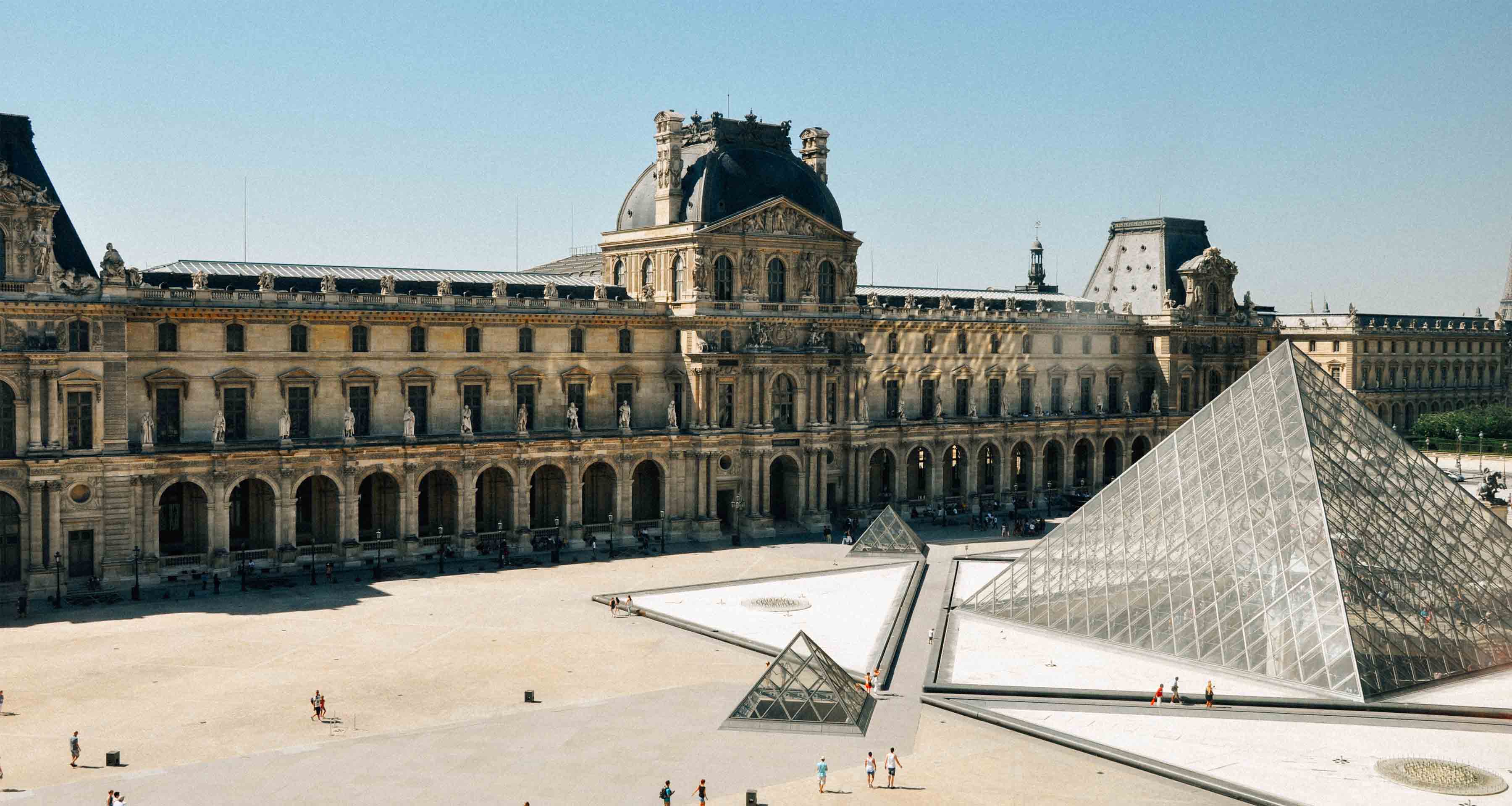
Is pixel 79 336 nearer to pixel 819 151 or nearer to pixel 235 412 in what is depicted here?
pixel 235 412

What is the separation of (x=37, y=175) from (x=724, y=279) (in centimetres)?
3136

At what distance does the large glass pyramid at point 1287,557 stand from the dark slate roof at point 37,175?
36.8 metres

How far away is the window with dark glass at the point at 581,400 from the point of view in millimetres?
66750

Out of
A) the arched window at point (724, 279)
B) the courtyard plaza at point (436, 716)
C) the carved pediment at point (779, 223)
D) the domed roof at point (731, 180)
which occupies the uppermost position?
the domed roof at point (731, 180)

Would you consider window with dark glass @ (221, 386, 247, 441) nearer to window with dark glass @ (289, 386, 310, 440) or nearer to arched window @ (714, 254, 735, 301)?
window with dark glass @ (289, 386, 310, 440)

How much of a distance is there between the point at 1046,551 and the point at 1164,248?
152 feet

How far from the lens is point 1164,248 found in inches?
3617

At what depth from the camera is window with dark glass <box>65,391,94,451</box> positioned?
5191cm

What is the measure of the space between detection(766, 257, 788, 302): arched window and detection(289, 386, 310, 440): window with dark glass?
2407 centimetres

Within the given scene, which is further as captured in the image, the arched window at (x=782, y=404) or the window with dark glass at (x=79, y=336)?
the arched window at (x=782, y=404)

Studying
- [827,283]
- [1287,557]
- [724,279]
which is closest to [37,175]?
[724,279]

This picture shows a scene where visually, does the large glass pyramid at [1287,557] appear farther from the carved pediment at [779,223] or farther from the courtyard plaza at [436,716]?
the carved pediment at [779,223]

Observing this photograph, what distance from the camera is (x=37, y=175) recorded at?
52.4 meters

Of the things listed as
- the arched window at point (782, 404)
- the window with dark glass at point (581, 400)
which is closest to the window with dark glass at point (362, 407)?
the window with dark glass at point (581, 400)
